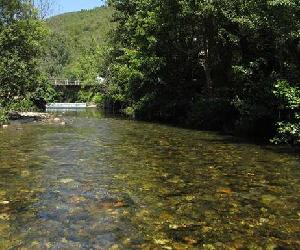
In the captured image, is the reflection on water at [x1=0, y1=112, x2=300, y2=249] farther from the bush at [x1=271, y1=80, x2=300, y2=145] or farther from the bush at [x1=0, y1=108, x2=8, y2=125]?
the bush at [x1=0, y1=108, x2=8, y2=125]

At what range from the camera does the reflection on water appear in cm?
838

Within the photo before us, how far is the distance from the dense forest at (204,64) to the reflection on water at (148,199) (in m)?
5.40

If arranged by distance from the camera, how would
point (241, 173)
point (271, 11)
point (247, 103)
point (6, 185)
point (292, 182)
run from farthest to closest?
1. point (247, 103)
2. point (271, 11)
3. point (241, 173)
4. point (292, 182)
5. point (6, 185)

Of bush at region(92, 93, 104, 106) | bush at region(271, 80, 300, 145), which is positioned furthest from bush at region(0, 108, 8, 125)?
bush at region(92, 93, 104, 106)

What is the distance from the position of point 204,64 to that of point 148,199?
26530mm

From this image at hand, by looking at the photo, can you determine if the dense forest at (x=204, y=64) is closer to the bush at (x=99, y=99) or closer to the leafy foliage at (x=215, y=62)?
the leafy foliage at (x=215, y=62)

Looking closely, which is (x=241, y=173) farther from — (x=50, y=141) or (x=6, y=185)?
(x=50, y=141)

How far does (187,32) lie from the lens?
3728 centimetres

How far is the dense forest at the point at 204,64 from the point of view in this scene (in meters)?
22.7

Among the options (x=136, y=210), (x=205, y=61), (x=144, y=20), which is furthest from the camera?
(x=144, y=20)

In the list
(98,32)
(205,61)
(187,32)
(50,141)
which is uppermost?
(98,32)

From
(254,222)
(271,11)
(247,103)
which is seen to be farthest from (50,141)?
(254,222)

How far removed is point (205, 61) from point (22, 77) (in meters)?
14.4

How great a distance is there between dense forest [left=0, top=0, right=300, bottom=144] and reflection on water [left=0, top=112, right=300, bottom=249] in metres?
5.40
